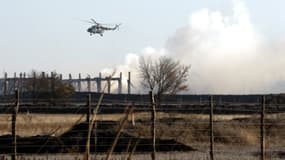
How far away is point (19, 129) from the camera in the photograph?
126ft

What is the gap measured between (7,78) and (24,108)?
3323 centimetres

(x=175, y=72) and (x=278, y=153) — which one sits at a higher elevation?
(x=175, y=72)

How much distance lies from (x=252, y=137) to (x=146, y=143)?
763 cm

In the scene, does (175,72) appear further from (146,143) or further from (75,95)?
(146,143)

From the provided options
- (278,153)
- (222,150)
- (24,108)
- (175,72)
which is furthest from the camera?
(175,72)

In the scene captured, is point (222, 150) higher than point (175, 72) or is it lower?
lower

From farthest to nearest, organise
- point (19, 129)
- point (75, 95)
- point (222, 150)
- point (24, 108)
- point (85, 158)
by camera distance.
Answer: point (75, 95), point (24, 108), point (19, 129), point (222, 150), point (85, 158)

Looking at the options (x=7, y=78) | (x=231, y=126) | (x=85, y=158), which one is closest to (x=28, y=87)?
(x=7, y=78)

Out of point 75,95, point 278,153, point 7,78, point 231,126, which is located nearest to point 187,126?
point 231,126

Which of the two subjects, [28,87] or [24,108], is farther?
[28,87]

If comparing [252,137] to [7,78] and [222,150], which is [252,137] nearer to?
[222,150]

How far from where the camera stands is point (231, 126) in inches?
1383

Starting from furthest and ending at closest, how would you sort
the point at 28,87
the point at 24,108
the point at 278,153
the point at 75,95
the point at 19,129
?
the point at 75,95 → the point at 28,87 → the point at 24,108 → the point at 19,129 → the point at 278,153

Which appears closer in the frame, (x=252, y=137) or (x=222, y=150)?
(x=222, y=150)
